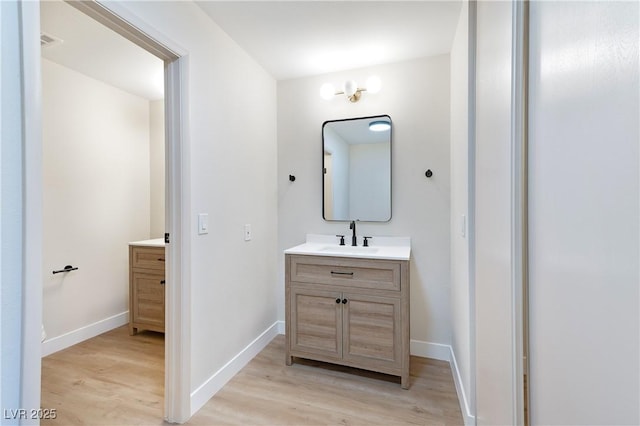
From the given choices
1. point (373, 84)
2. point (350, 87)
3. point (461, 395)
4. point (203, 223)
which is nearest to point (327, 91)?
point (350, 87)

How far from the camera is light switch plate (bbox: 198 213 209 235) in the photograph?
1.75 metres

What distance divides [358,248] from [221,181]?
117 cm

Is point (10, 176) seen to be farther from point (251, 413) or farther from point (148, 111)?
point (148, 111)

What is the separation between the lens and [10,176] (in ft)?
3.01

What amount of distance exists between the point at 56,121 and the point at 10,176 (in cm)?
208

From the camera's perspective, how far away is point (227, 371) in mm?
2002

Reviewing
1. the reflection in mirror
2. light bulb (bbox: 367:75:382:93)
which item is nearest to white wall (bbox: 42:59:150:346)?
the reflection in mirror

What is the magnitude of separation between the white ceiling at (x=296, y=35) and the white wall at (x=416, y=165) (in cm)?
14

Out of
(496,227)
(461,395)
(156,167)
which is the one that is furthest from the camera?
(156,167)

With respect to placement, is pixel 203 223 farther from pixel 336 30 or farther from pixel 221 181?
pixel 336 30

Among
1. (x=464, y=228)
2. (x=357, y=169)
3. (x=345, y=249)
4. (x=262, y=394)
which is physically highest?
(x=357, y=169)

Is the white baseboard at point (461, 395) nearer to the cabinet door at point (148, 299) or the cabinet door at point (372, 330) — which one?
the cabinet door at point (372, 330)

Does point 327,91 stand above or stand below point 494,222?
above

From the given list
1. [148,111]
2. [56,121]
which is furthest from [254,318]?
[148,111]
